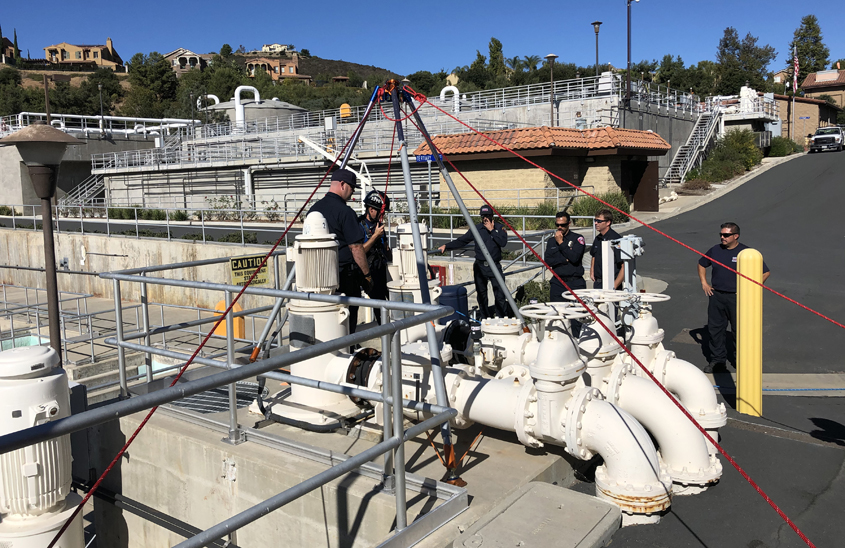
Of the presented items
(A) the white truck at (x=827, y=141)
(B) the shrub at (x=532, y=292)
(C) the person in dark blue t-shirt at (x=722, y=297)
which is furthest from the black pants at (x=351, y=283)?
(A) the white truck at (x=827, y=141)

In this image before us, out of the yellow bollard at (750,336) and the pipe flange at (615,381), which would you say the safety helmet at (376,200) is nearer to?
the pipe flange at (615,381)

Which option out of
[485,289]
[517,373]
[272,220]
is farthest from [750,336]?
[272,220]

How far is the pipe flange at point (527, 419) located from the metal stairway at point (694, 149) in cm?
2925

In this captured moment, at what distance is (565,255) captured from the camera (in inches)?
310

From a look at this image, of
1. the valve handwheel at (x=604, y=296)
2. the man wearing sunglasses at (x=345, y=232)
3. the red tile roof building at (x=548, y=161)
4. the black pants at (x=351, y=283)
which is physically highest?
the red tile roof building at (x=548, y=161)

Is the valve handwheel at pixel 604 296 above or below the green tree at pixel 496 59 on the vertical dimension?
below

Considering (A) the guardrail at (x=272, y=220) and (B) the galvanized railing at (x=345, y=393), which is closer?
(B) the galvanized railing at (x=345, y=393)

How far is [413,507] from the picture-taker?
11.7ft

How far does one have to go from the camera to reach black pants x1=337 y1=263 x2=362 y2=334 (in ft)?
19.7

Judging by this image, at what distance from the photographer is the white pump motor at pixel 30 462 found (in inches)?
167

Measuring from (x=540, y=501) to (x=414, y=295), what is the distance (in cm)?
424

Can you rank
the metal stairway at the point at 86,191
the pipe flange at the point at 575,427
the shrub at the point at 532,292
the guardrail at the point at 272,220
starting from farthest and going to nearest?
the metal stairway at the point at 86,191
the guardrail at the point at 272,220
the shrub at the point at 532,292
the pipe flange at the point at 575,427

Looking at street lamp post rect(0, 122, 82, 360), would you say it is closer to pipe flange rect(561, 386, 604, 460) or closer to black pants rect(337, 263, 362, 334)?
black pants rect(337, 263, 362, 334)

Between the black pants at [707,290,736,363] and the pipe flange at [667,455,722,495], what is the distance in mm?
3208
